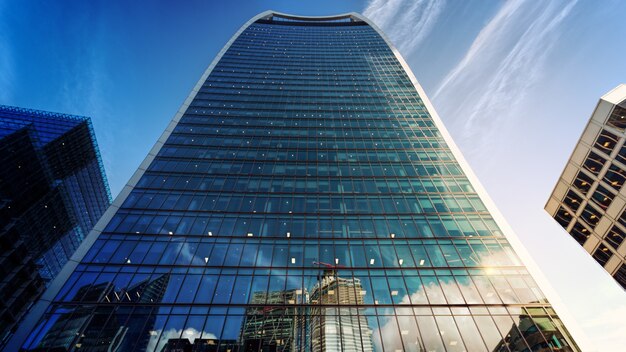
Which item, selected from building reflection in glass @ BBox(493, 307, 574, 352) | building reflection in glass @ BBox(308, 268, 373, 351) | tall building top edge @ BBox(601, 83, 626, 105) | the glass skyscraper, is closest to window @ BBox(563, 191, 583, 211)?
tall building top edge @ BBox(601, 83, 626, 105)

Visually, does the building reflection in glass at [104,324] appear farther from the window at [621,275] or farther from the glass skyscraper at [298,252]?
the window at [621,275]

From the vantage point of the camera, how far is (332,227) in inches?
975

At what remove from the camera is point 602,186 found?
114ft

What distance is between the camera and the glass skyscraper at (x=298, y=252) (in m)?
16.8

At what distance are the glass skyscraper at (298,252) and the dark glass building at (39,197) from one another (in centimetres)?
4130

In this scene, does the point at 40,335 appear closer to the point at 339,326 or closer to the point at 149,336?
the point at 149,336

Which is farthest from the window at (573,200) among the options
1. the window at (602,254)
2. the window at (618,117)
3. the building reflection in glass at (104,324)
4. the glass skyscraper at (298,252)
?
the building reflection in glass at (104,324)

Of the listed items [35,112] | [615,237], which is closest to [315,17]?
[35,112]

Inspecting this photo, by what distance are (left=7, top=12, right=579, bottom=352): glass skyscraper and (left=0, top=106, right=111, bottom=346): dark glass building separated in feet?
135

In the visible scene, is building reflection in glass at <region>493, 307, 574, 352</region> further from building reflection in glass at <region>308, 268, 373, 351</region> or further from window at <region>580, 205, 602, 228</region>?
window at <region>580, 205, 602, 228</region>

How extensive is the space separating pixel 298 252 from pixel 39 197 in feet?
265

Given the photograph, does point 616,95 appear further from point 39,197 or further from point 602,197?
point 39,197

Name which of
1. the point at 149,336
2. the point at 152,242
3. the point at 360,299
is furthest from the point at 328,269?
the point at 152,242

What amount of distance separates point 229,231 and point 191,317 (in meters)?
7.84
